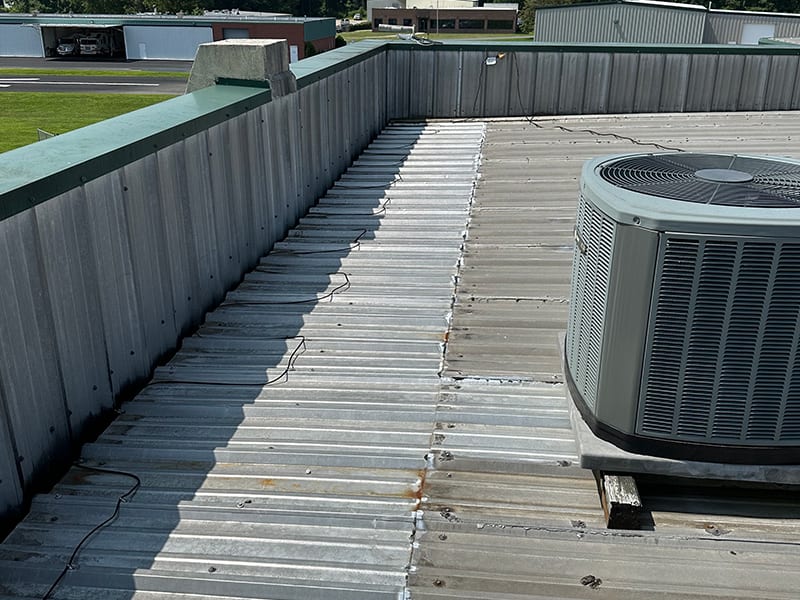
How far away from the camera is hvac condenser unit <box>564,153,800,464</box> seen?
322 centimetres

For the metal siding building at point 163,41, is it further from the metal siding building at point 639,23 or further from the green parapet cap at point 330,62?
the green parapet cap at point 330,62

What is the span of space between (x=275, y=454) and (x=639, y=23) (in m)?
26.3

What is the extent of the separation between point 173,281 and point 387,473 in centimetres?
219

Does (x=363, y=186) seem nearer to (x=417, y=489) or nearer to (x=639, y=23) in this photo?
(x=417, y=489)

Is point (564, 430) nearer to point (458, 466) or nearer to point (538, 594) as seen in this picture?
point (458, 466)

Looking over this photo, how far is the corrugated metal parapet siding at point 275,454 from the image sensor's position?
3340 millimetres

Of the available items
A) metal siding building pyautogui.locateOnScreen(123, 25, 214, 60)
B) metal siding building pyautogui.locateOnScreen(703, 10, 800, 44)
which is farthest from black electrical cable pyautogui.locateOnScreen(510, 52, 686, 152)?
metal siding building pyautogui.locateOnScreen(123, 25, 214, 60)

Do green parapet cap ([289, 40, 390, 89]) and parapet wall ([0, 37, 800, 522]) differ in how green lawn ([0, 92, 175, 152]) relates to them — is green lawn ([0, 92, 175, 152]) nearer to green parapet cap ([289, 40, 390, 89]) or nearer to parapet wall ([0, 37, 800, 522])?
green parapet cap ([289, 40, 390, 89])

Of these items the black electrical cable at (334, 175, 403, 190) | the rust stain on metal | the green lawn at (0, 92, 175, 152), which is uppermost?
the black electrical cable at (334, 175, 403, 190)

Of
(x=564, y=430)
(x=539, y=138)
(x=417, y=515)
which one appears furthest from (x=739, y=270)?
(x=539, y=138)

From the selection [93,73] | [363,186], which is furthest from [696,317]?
[93,73]

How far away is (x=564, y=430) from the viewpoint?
4293 millimetres

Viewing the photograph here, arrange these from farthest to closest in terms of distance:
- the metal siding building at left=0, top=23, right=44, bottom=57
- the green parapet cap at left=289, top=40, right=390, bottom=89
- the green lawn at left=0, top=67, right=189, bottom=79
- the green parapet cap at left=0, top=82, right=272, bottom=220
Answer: the metal siding building at left=0, top=23, right=44, bottom=57 → the green lawn at left=0, top=67, right=189, bottom=79 → the green parapet cap at left=289, top=40, right=390, bottom=89 → the green parapet cap at left=0, top=82, right=272, bottom=220

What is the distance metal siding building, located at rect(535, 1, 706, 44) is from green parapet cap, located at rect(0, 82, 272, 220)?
23514 mm
